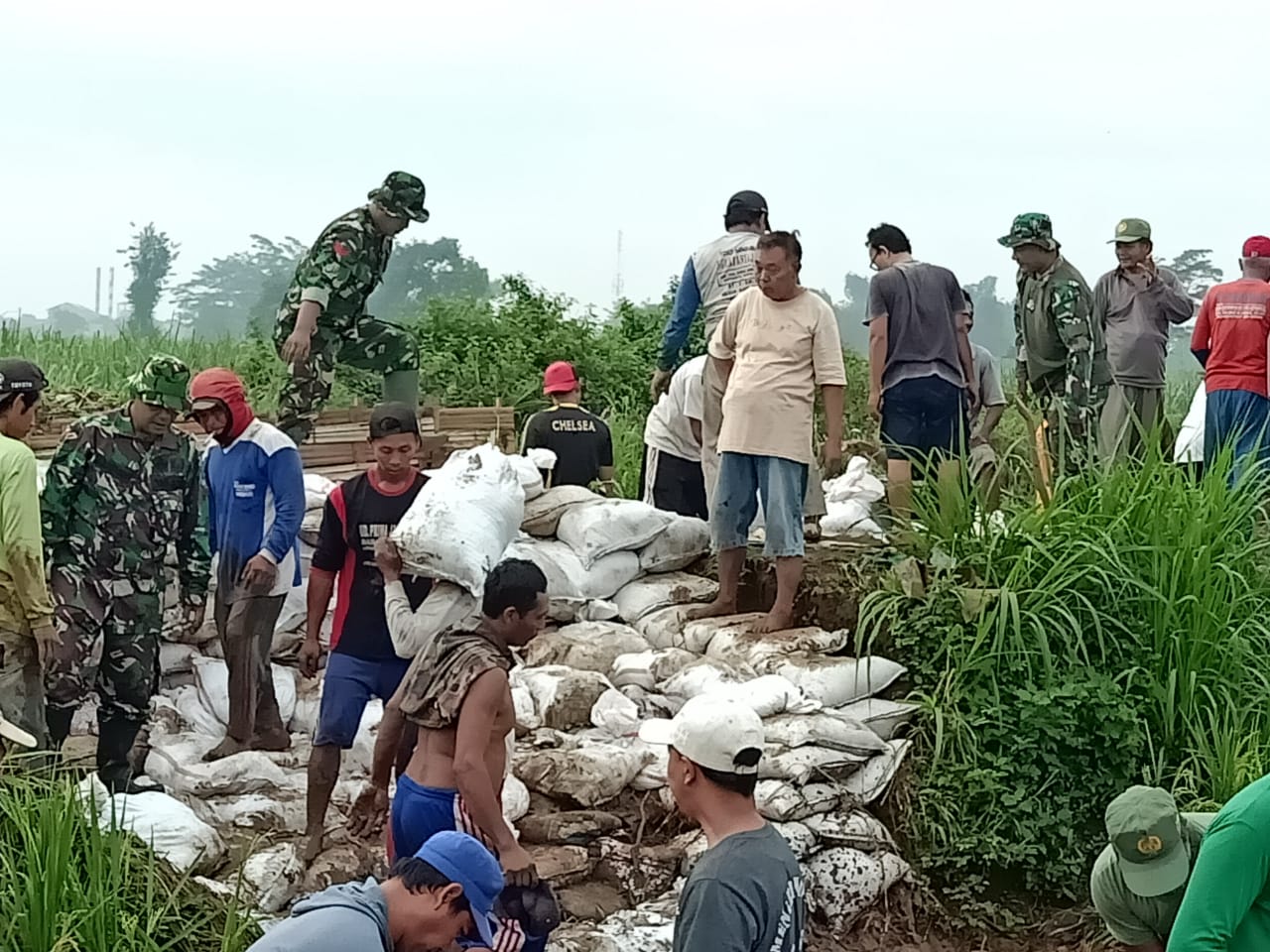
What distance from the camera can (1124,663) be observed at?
5891mm

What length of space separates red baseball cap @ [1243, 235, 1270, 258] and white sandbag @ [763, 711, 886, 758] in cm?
341

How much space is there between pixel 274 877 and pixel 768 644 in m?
2.23

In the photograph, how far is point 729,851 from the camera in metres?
2.83

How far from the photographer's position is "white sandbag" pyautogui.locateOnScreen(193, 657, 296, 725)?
6.16 metres

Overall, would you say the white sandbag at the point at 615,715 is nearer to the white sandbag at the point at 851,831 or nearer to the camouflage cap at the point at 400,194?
the white sandbag at the point at 851,831

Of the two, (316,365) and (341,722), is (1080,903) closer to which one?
(341,722)

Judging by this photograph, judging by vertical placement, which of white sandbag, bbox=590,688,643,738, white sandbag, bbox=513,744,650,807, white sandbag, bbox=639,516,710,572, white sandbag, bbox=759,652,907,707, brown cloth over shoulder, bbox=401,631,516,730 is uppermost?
brown cloth over shoulder, bbox=401,631,516,730

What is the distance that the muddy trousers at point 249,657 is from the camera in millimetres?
5902

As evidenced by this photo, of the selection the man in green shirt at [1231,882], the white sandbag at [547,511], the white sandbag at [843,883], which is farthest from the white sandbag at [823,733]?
the man in green shirt at [1231,882]

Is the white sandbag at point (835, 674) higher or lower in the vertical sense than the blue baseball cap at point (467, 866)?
lower

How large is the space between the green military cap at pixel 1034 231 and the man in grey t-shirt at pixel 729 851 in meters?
4.48

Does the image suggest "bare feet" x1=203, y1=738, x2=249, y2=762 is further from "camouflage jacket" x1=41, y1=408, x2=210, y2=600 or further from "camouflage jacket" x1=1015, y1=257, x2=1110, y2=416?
"camouflage jacket" x1=1015, y1=257, x2=1110, y2=416

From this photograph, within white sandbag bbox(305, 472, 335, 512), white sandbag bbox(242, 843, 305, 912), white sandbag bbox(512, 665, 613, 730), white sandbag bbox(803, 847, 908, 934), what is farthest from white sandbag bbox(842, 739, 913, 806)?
white sandbag bbox(305, 472, 335, 512)

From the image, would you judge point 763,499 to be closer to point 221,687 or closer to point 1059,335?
point 1059,335
